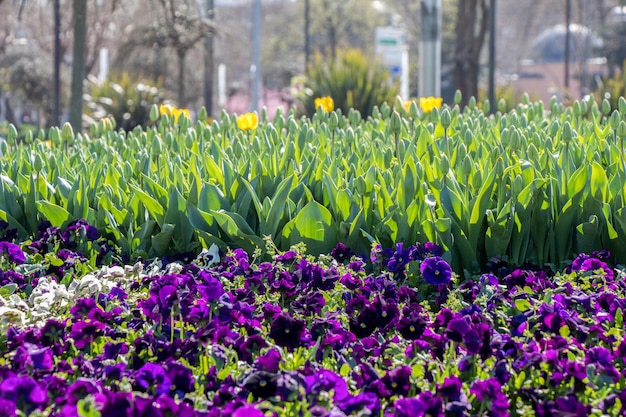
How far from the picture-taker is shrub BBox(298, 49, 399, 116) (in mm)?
14297

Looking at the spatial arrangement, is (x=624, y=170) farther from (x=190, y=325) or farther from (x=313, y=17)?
(x=313, y=17)

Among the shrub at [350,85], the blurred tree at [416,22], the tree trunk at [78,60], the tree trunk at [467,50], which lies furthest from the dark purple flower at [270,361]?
the blurred tree at [416,22]

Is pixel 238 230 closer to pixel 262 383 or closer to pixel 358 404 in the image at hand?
pixel 262 383

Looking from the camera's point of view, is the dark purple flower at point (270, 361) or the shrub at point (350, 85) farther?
the shrub at point (350, 85)

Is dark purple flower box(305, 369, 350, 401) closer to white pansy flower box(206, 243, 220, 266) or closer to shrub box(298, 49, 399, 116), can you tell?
white pansy flower box(206, 243, 220, 266)

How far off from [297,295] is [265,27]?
72.2m

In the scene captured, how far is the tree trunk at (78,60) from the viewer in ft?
35.4

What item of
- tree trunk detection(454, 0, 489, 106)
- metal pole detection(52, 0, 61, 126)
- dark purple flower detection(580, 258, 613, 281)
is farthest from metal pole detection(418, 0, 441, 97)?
dark purple flower detection(580, 258, 613, 281)

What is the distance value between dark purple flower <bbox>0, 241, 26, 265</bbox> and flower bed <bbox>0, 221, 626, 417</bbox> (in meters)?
0.07

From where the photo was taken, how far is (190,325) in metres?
2.88

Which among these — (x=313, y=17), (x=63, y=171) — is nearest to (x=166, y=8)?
(x=63, y=171)

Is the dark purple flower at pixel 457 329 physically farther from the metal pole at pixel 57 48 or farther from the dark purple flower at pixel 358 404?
the metal pole at pixel 57 48

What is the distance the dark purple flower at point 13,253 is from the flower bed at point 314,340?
2.7 inches

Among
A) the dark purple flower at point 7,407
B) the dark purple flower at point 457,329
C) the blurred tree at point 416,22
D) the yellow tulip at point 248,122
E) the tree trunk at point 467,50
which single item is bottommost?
the dark purple flower at point 7,407
